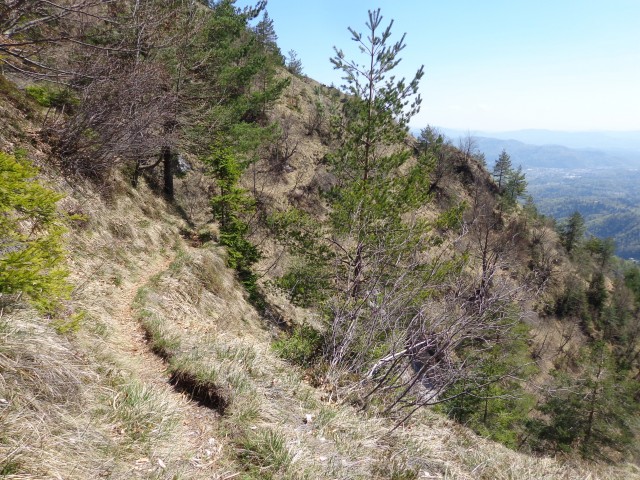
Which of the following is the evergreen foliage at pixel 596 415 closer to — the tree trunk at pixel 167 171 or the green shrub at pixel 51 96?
the tree trunk at pixel 167 171

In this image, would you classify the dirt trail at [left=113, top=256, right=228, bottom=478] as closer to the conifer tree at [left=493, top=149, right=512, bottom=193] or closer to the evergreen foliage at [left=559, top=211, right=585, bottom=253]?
the conifer tree at [left=493, top=149, right=512, bottom=193]

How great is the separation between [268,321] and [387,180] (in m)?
6.51

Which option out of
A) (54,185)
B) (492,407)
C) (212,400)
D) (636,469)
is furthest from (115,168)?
(636,469)

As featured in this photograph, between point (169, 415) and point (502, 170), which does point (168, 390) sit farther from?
point (502, 170)

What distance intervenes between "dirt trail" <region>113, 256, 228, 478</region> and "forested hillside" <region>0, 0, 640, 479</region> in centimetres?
3

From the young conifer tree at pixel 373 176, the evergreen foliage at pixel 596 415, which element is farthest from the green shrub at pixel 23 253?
the evergreen foliage at pixel 596 415

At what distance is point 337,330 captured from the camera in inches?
254

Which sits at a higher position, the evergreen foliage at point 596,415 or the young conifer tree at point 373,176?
the young conifer tree at point 373,176

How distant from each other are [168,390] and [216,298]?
6.54 metres

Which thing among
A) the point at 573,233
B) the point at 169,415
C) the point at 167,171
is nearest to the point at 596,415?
the point at 169,415

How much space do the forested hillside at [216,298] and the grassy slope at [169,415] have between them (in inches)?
0.9

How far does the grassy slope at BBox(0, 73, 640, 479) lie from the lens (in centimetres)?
269

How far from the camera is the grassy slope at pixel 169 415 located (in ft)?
8.84

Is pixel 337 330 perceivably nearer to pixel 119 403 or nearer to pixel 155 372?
pixel 155 372
